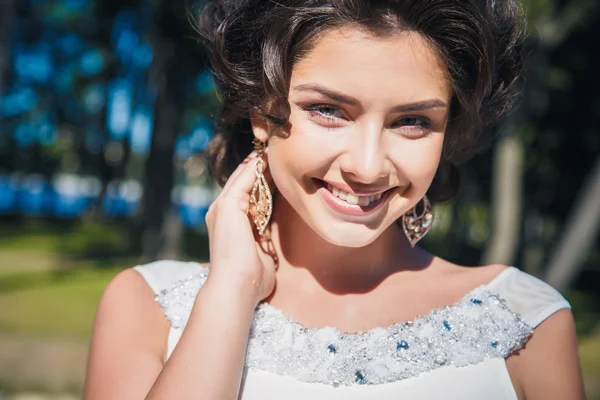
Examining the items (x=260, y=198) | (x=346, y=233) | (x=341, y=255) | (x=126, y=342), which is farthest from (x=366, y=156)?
(x=126, y=342)

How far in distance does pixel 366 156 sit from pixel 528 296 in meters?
0.78

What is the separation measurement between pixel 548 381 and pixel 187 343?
1050 mm

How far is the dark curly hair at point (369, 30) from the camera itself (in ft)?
5.76

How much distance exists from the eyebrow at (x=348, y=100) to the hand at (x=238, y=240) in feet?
1.19

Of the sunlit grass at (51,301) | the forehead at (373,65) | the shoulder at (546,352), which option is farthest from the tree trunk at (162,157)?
the shoulder at (546,352)

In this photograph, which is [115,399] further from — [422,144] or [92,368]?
[422,144]

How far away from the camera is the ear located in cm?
193

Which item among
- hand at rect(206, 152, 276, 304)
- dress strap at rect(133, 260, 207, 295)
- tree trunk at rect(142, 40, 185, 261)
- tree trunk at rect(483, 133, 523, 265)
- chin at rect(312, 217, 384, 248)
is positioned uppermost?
chin at rect(312, 217, 384, 248)

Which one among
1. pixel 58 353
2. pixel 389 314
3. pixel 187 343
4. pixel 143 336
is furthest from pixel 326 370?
pixel 58 353

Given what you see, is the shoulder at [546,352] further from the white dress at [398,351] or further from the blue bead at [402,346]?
the blue bead at [402,346]

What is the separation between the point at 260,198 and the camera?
1999mm

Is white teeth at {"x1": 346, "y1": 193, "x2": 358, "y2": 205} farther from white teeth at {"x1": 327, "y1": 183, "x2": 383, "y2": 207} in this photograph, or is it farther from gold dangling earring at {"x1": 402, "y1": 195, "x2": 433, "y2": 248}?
gold dangling earring at {"x1": 402, "y1": 195, "x2": 433, "y2": 248}

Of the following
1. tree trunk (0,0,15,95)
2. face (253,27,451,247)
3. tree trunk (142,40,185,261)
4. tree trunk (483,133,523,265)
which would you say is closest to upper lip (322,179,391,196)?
face (253,27,451,247)

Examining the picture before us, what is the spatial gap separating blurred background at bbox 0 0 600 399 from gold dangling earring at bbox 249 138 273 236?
21.3 inches
